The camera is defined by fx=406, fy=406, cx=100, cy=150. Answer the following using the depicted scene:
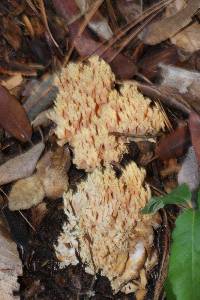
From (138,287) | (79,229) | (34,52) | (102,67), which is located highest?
(34,52)

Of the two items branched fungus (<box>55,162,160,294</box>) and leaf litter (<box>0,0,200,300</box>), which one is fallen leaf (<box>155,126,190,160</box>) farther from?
branched fungus (<box>55,162,160,294</box>)

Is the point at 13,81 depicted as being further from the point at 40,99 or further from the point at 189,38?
the point at 189,38

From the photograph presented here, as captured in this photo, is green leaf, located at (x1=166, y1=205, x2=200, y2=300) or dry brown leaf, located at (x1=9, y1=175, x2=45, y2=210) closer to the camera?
green leaf, located at (x1=166, y1=205, x2=200, y2=300)

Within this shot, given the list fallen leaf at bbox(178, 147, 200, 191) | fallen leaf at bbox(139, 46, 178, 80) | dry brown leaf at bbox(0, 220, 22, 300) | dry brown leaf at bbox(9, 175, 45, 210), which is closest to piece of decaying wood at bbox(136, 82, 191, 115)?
fallen leaf at bbox(139, 46, 178, 80)

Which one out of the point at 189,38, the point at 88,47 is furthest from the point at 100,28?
the point at 189,38

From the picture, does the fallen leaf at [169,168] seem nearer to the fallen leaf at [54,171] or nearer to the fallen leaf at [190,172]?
the fallen leaf at [190,172]

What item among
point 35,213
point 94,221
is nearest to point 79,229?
point 94,221

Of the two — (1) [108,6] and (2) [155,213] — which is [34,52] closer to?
(1) [108,6]
